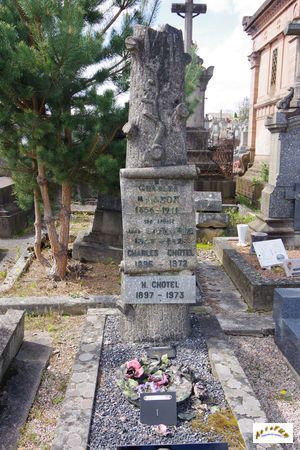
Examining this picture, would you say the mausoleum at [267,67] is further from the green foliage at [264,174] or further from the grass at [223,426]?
the grass at [223,426]

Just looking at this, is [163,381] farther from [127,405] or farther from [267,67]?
[267,67]

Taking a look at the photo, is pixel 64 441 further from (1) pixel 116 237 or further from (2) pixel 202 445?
(1) pixel 116 237

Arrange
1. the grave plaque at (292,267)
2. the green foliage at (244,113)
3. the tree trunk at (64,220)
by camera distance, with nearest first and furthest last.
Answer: the grave plaque at (292,267), the tree trunk at (64,220), the green foliage at (244,113)

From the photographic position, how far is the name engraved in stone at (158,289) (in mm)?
3523

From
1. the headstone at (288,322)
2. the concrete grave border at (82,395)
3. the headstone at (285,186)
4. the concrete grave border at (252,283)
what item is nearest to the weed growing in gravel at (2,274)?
the concrete grave border at (82,395)

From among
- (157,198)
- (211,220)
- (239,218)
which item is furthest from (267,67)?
(157,198)

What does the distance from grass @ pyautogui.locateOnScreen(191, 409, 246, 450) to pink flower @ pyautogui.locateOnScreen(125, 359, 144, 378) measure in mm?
514

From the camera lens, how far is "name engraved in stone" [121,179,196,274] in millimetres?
3447

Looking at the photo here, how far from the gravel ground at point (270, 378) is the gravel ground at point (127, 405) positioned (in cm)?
45

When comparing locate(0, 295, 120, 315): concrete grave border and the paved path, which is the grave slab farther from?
the paved path

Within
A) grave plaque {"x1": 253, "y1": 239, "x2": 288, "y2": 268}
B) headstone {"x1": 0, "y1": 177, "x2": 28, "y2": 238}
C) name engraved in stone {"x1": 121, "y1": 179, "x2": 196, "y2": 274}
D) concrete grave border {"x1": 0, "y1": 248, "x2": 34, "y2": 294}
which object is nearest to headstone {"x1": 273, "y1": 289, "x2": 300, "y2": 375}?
name engraved in stone {"x1": 121, "y1": 179, "x2": 196, "y2": 274}

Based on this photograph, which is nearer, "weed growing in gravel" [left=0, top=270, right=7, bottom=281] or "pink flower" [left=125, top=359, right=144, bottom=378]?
"pink flower" [left=125, top=359, right=144, bottom=378]

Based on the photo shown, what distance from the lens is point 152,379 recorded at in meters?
2.92

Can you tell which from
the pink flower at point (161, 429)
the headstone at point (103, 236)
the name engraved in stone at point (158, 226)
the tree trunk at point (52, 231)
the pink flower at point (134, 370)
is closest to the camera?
the pink flower at point (161, 429)
